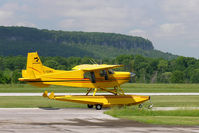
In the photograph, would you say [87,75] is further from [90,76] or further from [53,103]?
[53,103]

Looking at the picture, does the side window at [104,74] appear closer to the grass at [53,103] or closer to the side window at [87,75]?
the side window at [87,75]

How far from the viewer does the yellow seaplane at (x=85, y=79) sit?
27.8m

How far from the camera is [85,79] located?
94.3ft

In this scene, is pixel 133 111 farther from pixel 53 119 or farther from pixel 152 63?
pixel 152 63

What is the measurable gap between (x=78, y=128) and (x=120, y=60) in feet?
511

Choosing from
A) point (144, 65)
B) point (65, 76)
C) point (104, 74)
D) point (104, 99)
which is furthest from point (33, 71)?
point (144, 65)

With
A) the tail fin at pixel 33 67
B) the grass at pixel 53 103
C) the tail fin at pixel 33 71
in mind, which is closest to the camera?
the tail fin at pixel 33 71

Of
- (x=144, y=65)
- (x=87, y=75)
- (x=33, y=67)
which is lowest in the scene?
(x=87, y=75)

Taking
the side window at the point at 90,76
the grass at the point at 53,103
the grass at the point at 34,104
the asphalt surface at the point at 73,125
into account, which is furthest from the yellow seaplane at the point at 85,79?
the asphalt surface at the point at 73,125

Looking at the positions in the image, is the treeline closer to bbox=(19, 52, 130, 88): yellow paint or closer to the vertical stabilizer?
bbox=(19, 52, 130, 88): yellow paint

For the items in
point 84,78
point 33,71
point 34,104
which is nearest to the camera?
point 33,71

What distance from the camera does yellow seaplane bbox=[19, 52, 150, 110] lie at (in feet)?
91.4

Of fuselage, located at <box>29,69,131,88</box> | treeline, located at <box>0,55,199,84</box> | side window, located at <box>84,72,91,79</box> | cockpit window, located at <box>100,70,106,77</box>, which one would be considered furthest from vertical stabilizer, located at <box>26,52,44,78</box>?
treeline, located at <box>0,55,199,84</box>

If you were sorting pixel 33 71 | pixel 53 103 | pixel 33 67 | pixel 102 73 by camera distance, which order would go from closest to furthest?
pixel 33 71 → pixel 33 67 → pixel 102 73 → pixel 53 103
